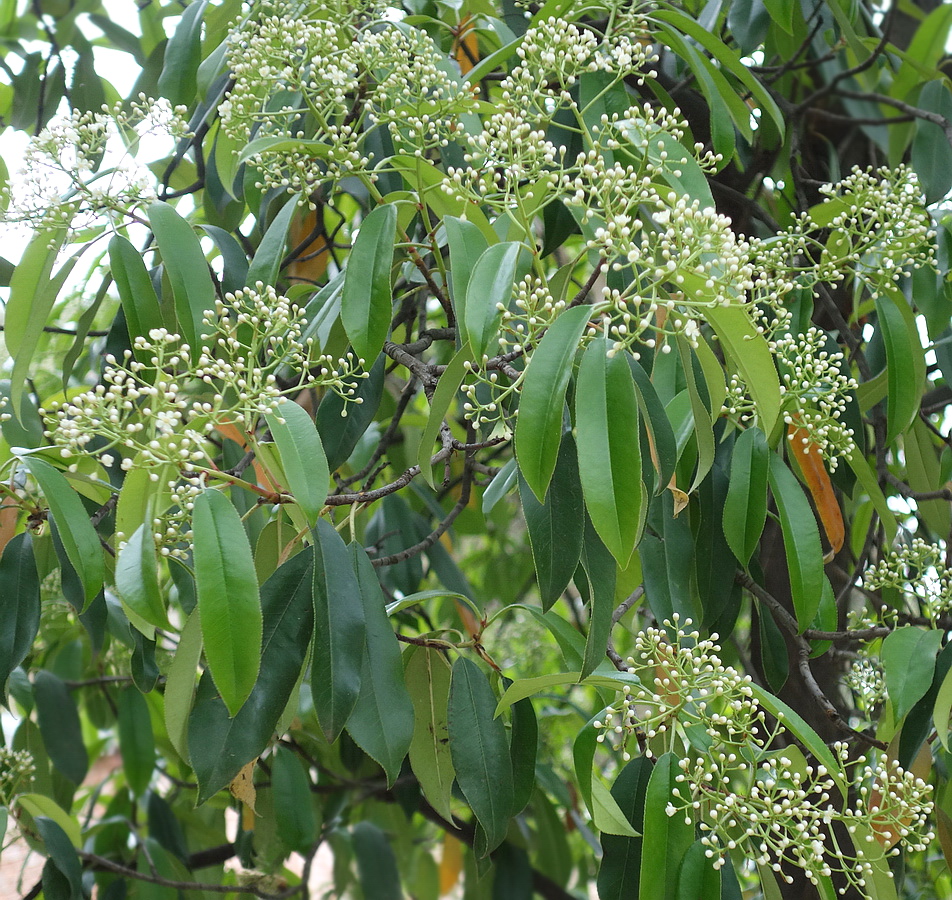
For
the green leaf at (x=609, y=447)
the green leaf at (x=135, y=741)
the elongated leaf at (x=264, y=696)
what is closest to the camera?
the green leaf at (x=609, y=447)

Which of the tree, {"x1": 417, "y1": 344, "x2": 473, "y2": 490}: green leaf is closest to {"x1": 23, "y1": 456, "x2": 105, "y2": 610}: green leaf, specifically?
the tree

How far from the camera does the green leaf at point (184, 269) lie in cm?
101

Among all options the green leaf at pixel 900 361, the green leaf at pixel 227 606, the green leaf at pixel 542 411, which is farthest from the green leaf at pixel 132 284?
the green leaf at pixel 900 361

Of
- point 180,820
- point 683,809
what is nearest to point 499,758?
point 683,809

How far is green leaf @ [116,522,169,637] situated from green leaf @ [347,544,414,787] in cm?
20

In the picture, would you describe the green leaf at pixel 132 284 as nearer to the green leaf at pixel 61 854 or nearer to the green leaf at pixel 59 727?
the green leaf at pixel 61 854

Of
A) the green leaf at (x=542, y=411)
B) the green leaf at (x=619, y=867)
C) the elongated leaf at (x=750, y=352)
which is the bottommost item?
the green leaf at (x=619, y=867)

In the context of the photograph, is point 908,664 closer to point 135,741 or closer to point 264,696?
point 264,696

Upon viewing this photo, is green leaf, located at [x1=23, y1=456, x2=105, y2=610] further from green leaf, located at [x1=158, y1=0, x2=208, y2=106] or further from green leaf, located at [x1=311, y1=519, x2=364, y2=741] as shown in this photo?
green leaf, located at [x1=158, y1=0, x2=208, y2=106]

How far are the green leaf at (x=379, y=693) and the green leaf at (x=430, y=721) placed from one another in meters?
0.18

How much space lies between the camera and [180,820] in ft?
7.52

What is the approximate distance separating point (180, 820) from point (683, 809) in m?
1.74

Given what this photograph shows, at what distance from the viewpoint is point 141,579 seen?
0.74 m

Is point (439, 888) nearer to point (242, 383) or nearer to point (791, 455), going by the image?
point (791, 455)
